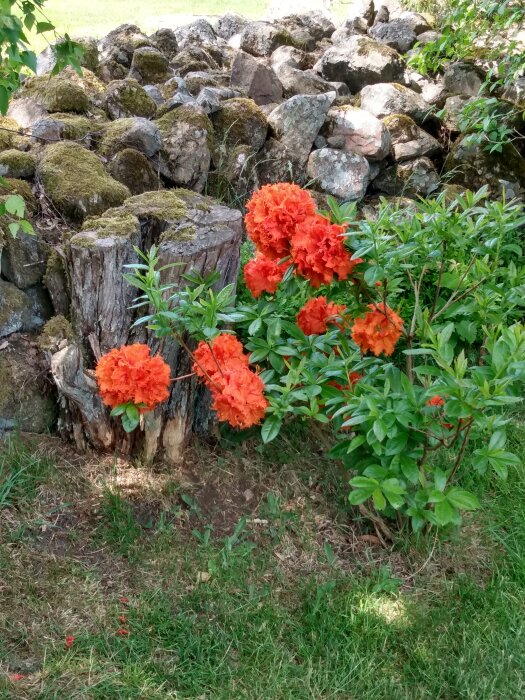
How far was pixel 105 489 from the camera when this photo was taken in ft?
9.34

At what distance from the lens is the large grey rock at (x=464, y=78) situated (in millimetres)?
5789

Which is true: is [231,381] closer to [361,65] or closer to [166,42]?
[166,42]

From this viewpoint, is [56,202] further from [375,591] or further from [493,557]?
[493,557]

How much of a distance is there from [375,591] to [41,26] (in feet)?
6.95

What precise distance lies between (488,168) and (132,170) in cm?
271

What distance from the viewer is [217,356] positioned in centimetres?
270

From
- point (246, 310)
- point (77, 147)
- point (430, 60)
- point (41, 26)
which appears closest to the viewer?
point (41, 26)

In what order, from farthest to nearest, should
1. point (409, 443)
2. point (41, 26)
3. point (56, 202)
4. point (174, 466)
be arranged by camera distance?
point (56, 202) < point (174, 466) < point (409, 443) < point (41, 26)

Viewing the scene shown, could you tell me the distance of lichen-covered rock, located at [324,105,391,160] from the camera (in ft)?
16.1

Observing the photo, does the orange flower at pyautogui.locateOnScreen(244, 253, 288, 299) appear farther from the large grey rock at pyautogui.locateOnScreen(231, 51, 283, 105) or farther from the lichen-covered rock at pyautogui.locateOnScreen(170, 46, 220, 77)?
the lichen-covered rock at pyautogui.locateOnScreen(170, 46, 220, 77)

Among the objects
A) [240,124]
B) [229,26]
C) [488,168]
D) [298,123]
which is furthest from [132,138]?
[229,26]

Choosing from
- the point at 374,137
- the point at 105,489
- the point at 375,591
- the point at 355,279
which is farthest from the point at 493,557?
the point at 374,137

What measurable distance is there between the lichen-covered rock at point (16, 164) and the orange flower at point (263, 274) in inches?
55.0

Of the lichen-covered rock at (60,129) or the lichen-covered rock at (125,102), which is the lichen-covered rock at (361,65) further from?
the lichen-covered rock at (60,129)
